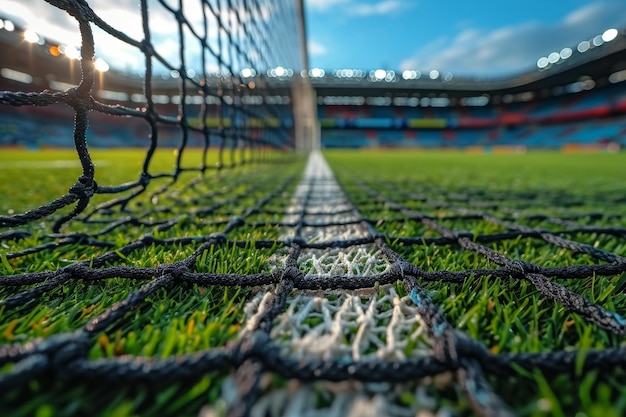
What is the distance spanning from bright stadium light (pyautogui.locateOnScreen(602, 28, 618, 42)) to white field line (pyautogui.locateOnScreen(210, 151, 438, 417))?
21.3 m

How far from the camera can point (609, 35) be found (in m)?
15.7

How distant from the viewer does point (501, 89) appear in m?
21.5

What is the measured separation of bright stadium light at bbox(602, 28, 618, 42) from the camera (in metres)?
15.4

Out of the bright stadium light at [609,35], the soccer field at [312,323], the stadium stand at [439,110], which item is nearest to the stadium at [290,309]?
the soccer field at [312,323]

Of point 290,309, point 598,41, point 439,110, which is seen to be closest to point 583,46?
point 598,41

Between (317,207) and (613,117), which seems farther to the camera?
(613,117)

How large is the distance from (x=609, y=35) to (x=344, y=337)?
22008 mm

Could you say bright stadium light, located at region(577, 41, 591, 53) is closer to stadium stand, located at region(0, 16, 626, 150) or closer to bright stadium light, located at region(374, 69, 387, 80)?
stadium stand, located at region(0, 16, 626, 150)

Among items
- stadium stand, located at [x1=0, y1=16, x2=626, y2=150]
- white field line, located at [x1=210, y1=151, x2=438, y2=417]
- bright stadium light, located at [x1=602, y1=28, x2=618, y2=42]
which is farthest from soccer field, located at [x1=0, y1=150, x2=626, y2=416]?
bright stadium light, located at [x1=602, y1=28, x2=618, y2=42]

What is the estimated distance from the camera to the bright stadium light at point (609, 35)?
15376 millimetres

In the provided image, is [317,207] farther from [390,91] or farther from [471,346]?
[390,91]

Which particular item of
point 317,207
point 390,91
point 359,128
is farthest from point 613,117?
point 317,207

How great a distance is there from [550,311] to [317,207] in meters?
1.10

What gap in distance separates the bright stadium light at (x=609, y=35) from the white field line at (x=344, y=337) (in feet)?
69.9
